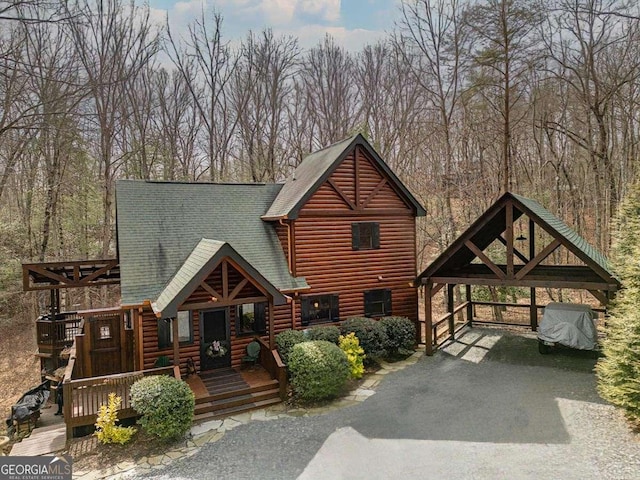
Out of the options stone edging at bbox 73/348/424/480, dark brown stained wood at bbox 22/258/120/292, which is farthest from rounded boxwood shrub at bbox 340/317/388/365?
dark brown stained wood at bbox 22/258/120/292

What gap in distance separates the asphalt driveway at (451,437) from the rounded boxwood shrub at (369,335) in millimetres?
1509

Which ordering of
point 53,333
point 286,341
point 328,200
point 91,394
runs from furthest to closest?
1. point 53,333
2. point 328,200
3. point 286,341
4. point 91,394

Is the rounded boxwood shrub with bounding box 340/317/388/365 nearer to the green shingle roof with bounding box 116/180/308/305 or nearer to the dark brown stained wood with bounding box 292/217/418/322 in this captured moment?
the dark brown stained wood with bounding box 292/217/418/322

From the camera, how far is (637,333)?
7754 mm

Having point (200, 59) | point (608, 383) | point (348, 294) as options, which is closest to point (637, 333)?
point (608, 383)

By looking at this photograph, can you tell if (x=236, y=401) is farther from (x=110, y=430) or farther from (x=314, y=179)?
(x=314, y=179)

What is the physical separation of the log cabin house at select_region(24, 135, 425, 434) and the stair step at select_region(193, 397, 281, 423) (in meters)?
0.06

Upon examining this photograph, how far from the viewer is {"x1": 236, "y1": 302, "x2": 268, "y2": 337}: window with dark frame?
12531 mm

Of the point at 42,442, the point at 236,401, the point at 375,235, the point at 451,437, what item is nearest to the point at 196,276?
the point at 236,401

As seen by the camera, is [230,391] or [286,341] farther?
[286,341]

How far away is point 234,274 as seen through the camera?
1148 centimetres

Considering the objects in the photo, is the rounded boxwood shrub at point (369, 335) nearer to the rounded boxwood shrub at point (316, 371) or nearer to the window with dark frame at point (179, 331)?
the rounded boxwood shrub at point (316, 371)

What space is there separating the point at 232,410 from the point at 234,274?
3667mm

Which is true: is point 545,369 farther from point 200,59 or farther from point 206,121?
point 200,59
